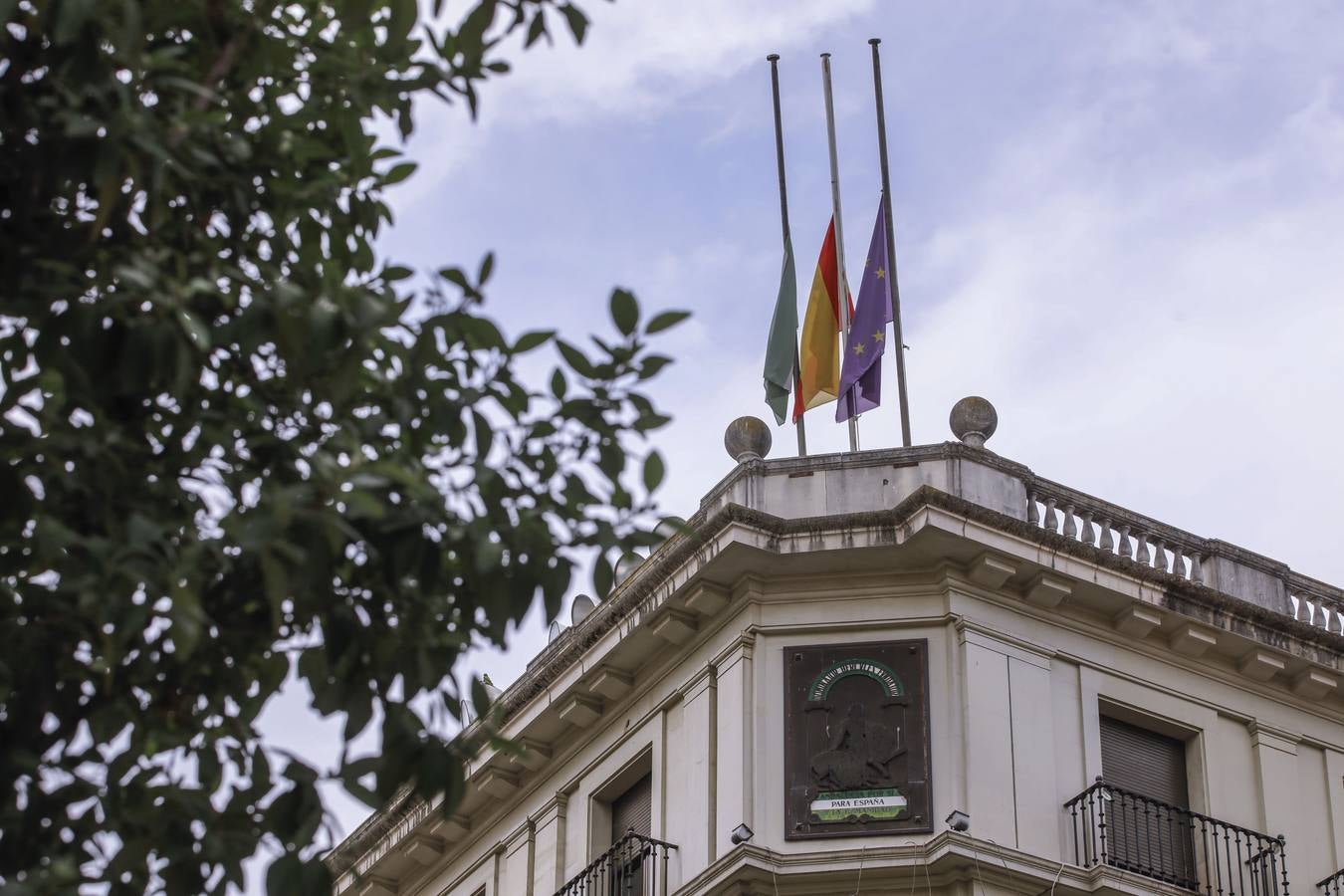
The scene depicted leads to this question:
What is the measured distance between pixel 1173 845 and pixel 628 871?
518 cm

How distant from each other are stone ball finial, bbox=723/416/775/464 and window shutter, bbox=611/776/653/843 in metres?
3.43

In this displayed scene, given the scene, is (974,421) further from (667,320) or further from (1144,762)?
(667,320)

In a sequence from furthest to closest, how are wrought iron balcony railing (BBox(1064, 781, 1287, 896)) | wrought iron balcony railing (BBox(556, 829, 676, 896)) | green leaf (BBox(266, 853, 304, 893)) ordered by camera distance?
wrought iron balcony railing (BBox(556, 829, 676, 896))
wrought iron balcony railing (BBox(1064, 781, 1287, 896))
green leaf (BBox(266, 853, 304, 893))

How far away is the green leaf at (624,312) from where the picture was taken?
945cm

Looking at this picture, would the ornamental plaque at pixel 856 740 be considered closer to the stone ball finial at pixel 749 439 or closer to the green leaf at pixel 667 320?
the stone ball finial at pixel 749 439

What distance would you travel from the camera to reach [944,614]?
22.0 m

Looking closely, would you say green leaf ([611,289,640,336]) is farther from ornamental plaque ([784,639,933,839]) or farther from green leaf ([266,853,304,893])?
ornamental plaque ([784,639,933,839])

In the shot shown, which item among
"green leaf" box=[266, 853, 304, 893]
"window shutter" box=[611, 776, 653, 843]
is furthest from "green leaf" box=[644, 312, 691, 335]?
"window shutter" box=[611, 776, 653, 843]

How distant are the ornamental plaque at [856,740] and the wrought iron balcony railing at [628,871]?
1.66 meters

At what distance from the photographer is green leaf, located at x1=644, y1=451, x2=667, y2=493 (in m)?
9.60

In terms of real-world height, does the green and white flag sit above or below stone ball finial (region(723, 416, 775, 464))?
above

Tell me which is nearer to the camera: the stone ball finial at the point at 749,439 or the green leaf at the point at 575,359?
the green leaf at the point at 575,359

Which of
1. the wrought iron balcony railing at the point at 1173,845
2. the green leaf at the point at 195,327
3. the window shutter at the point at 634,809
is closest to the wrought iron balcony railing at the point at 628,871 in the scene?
the window shutter at the point at 634,809

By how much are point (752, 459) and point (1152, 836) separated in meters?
5.21
